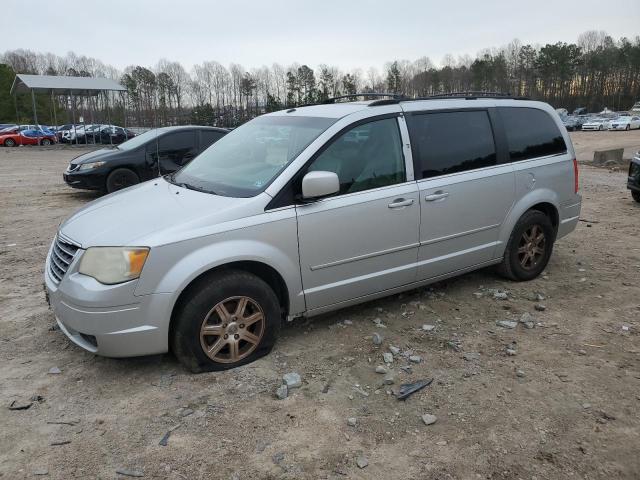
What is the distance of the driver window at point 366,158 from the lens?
398cm

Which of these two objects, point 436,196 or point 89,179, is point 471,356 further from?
point 89,179

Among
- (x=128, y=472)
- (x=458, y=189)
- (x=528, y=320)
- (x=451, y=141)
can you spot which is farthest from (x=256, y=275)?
(x=528, y=320)

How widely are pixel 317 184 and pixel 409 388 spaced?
1532mm

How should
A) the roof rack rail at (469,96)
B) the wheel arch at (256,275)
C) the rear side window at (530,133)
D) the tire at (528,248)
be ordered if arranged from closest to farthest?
1. the wheel arch at (256,275)
2. the roof rack rail at (469,96)
3. the rear side window at (530,133)
4. the tire at (528,248)

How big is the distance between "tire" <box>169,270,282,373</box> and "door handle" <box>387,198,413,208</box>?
1.24 meters

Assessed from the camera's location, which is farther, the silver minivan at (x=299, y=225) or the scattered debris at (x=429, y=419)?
the silver minivan at (x=299, y=225)

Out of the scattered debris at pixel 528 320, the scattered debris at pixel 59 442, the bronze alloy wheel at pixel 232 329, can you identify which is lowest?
the scattered debris at pixel 59 442

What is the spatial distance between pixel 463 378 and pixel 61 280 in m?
2.85

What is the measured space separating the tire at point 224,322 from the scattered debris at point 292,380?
1.06ft

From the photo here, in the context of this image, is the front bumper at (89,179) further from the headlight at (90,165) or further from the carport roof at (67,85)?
the carport roof at (67,85)

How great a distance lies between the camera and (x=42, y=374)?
3.62m

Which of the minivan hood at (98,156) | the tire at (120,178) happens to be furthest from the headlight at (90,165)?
the tire at (120,178)

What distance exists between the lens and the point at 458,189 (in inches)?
181

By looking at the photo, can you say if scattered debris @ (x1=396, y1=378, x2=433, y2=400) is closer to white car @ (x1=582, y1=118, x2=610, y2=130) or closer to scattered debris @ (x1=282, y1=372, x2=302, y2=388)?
scattered debris @ (x1=282, y1=372, x2=302, y2=388)
